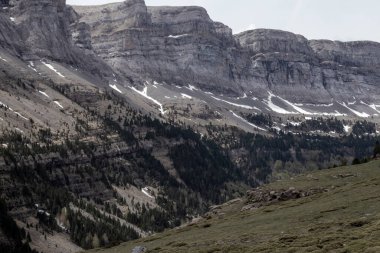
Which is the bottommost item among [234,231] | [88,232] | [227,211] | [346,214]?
[88,232]

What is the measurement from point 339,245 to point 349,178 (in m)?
68.6

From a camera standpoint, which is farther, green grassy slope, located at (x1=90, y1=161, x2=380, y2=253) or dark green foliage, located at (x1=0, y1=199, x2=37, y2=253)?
dark green foliage, located at (x1=0, y1=199, x2=37, y2=253)

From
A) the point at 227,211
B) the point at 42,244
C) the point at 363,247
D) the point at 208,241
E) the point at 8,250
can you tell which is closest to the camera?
the point at 363,247

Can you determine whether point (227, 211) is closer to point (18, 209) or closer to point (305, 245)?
point (305, 245)

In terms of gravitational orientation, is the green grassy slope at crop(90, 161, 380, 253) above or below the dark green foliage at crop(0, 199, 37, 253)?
above

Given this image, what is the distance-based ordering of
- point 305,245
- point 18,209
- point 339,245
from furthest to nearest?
point 18,209 → point 305,245 → point 339,245

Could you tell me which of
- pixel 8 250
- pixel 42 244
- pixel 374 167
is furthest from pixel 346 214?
pixel 42 244

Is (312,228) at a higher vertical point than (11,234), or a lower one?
higher

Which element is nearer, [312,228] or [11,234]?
[312,228]

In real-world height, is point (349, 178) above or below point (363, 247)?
below

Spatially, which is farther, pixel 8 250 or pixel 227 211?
pixel 8 250

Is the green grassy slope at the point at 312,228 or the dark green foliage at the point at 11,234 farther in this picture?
the dark green foliage at the point at 11,234

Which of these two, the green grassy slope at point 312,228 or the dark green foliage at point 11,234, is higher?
the green grassy slope at point 312,228

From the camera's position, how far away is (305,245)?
5434 centimetres
